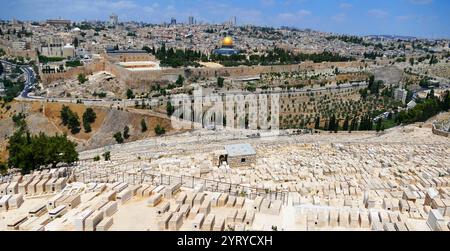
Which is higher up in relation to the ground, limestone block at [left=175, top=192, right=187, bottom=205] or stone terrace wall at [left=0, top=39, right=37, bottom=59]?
stone terrace wall at [left=0, top=39, right=37, bottom=59]

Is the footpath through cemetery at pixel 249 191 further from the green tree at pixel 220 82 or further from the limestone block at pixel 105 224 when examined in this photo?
the green tree at pixel 220 82

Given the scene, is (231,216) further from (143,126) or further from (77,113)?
(77,113)

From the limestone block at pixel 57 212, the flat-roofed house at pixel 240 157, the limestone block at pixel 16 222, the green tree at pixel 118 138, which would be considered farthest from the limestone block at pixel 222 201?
the green tree at pixel 118 138

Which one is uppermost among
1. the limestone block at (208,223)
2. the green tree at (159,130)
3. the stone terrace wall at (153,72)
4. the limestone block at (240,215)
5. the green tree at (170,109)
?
the stone terrace wall at (153,72)

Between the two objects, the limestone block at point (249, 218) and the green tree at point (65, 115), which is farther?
the green tree at point (65, 115)

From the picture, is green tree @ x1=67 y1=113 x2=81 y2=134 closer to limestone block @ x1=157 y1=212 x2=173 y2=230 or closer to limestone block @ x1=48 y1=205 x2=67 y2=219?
limestone block @ x1=48 y1=205 x2=67 y2=219

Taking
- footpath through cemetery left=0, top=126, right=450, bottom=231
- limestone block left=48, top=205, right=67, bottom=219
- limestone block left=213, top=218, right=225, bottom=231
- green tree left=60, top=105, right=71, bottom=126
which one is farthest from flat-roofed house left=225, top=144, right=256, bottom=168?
green tree left=60, top=105, right=71, bottom=126

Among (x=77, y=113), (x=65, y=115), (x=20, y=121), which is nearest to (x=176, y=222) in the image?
(x=65, y=115)

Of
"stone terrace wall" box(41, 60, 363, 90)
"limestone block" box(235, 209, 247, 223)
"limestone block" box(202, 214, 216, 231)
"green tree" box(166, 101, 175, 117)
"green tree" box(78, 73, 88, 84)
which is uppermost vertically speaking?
"stone terrace wall" box(41, 60, 363, 90)

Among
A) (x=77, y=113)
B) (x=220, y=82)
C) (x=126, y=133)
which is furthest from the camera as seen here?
(x=220, y=82)
